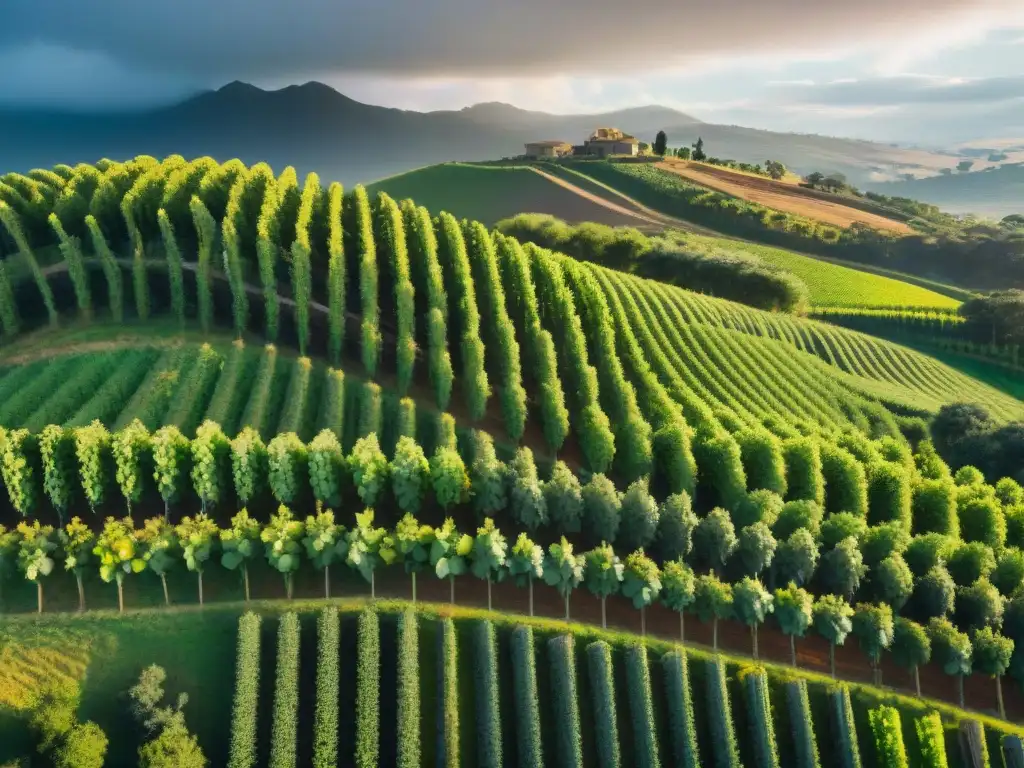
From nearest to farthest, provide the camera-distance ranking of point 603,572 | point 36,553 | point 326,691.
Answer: point 326,691, point 36,553, point 603,572

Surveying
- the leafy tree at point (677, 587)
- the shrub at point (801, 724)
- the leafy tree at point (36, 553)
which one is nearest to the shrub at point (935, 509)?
the shrub at point (801, 724)

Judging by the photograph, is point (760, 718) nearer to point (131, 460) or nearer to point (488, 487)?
point (488, 487)

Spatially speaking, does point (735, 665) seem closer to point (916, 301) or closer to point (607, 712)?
point (607, 712)

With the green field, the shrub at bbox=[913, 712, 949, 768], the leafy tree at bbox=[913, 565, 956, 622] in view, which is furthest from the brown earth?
the shrub at bbox=[913, 712, 949, 768]

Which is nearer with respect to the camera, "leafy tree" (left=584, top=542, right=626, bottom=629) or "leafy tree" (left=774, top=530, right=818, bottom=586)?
"leafy tree" (left=584, top=542, right=626, bottom=629)

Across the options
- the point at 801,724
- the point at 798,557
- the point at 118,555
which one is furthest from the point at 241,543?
the point at 798,557

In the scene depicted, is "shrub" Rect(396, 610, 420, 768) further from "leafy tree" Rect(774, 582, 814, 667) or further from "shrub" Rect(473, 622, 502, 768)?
"leafy tree" Rect(774, 582, 814, 667)

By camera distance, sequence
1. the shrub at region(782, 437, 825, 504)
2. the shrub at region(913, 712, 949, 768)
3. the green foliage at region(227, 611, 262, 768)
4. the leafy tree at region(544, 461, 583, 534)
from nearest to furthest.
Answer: the green foliage at region(227, 611, 262, 768), the shrub at region(913, 712, 949, 768), the leafy tree at region(544, 461, 583, 534), the shrub at region(782, 437, 825, 504)

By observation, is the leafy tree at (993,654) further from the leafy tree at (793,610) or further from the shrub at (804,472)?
the shrub at (804,472)
